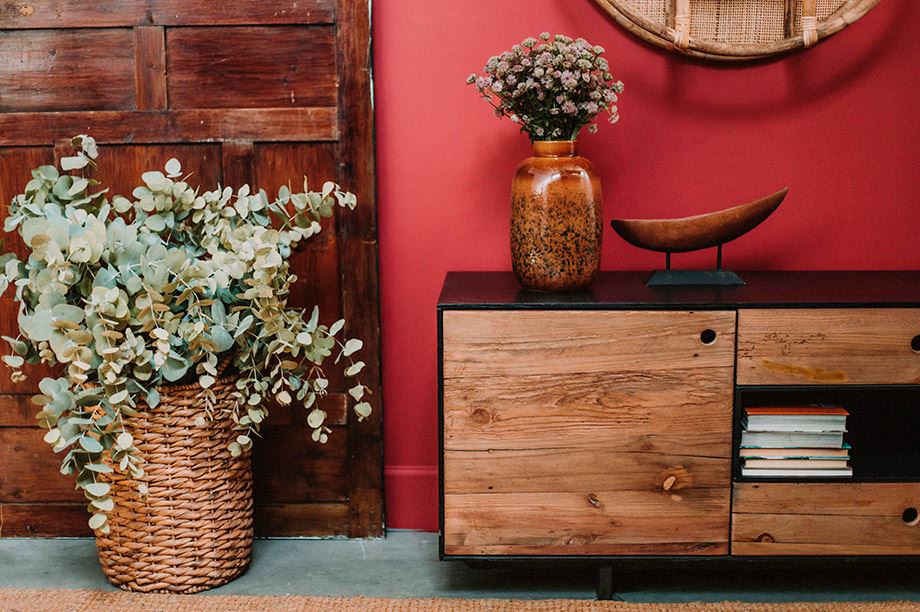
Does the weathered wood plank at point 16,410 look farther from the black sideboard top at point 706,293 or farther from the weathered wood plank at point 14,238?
the black sideboard top at point 706,293

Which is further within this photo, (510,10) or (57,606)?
(510,10)

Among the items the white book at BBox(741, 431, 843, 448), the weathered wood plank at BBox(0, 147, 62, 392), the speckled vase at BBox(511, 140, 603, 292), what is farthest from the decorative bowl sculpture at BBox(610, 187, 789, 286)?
the weathered wood plank at BBox(0, 147, 62, 392)

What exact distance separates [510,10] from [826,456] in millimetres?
1240

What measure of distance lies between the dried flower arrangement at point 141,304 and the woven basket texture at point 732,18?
852mm

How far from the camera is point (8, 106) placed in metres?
2.16

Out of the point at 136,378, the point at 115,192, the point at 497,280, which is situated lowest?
the point at 136,378

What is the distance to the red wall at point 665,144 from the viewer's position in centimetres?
215

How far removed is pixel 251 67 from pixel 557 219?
0.84 metres

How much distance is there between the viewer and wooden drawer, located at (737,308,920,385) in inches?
71.3

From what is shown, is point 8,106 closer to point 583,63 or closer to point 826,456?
point 583,63

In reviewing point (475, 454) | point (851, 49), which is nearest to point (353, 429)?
point (475, 454)

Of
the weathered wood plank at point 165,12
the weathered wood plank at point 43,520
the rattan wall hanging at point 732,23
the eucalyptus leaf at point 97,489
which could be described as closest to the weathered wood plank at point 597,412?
the eucalyptus leaf at point 97,489

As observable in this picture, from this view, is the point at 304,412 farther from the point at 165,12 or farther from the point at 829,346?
the point at 829,346

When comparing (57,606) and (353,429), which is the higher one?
(353,429)
